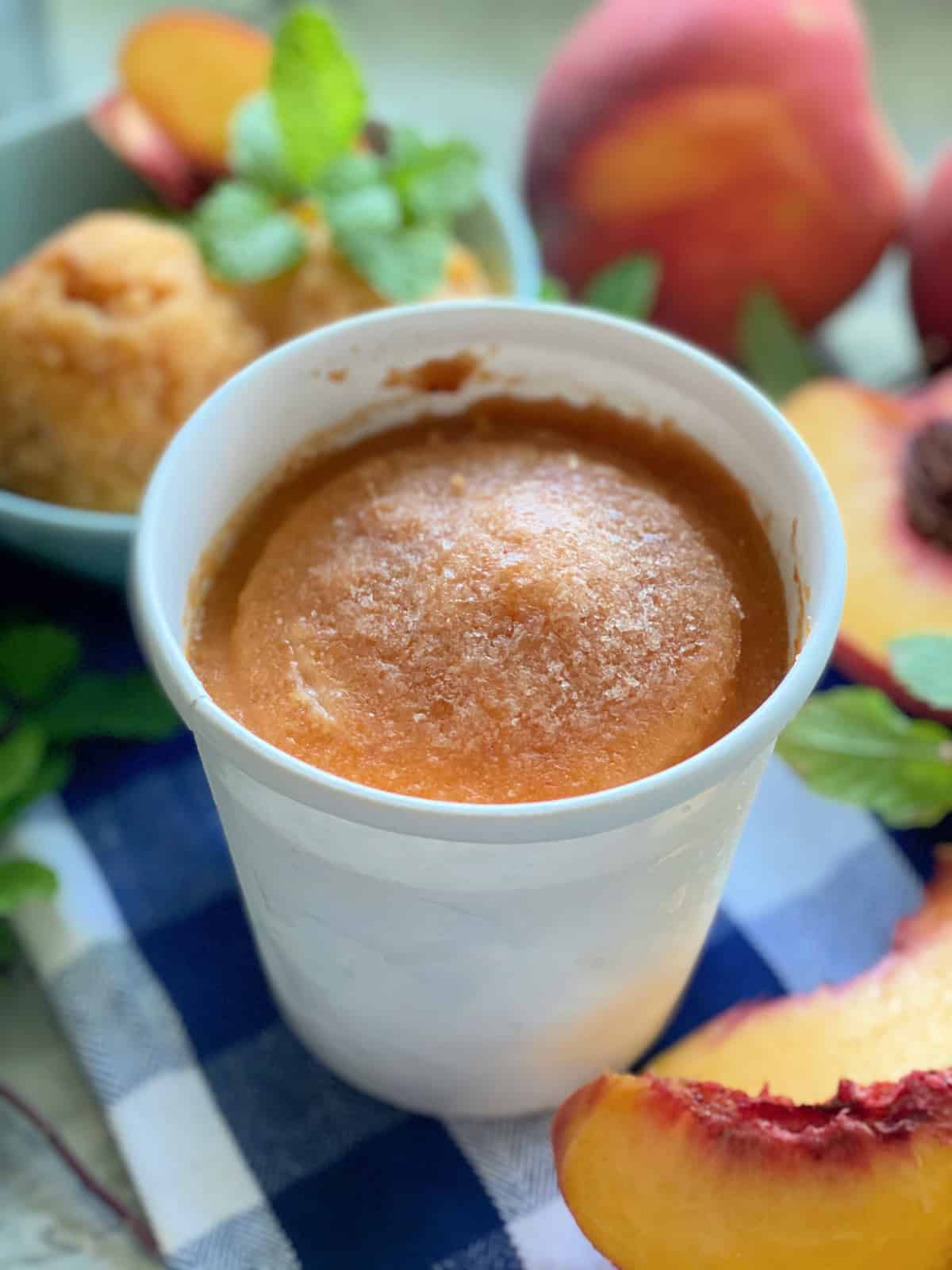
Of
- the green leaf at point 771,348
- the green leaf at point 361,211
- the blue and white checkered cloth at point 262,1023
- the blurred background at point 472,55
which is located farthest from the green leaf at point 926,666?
the blurred background at point 472,55

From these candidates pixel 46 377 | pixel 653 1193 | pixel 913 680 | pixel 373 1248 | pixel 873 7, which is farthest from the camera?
pixel 873 7

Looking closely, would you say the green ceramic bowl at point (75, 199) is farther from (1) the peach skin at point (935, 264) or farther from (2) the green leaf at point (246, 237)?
(1) the peach skin at point (935, 264)

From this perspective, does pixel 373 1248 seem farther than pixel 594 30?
No

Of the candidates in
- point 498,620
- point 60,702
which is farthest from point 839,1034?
point 60,702

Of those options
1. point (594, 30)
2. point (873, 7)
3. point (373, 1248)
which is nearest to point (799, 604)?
point (373, 1248)

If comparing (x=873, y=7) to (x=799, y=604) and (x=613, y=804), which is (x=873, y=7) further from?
(x=613, y=804)

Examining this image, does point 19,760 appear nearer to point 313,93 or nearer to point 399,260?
point 399,260
